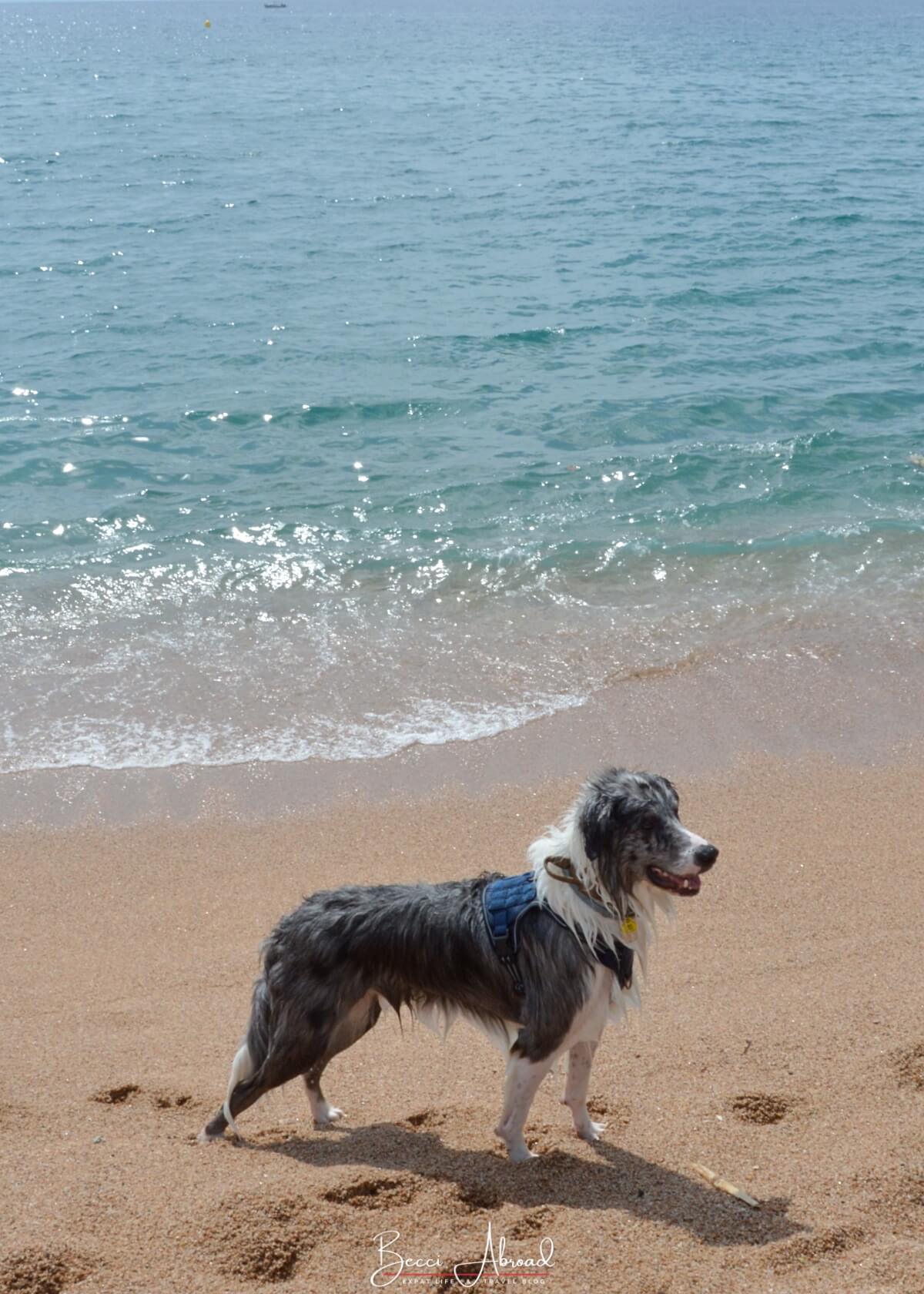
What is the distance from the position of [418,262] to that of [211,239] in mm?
4777

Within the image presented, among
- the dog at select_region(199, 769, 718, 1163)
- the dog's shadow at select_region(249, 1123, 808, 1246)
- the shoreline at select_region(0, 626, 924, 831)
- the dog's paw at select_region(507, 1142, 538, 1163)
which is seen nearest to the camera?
the dog's shadow at select_region(249, 1123, 808, 1246)

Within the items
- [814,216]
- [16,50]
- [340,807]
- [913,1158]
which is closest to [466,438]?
[340,807]

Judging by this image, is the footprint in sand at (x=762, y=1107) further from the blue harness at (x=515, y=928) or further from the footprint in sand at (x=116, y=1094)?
the footprint in sand at (x=116, y=1094)

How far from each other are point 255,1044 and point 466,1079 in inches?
45.2

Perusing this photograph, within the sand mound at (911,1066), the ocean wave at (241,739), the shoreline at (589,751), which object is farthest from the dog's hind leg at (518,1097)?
the ocean wave at (241,739)

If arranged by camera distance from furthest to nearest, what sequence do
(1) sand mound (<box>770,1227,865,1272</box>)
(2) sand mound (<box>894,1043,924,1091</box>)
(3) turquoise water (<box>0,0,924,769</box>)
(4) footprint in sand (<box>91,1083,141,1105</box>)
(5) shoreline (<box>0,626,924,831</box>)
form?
(3) turquoise water (<box>0,0,924,769</box>), (5) shoreline (<box>0,626,924,831</box>), (4) footprint in sand (<box>91,1083,141,1105</box>), (2) sand mound (<box>894,1043,924,1091</box>), (1) sand mound (<box>770,1227,865,1272</box>)

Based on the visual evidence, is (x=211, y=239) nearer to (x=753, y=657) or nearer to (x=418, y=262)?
(x=418, y=262)

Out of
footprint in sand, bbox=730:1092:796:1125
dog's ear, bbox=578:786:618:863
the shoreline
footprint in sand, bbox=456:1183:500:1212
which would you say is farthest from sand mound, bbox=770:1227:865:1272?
the shoreline

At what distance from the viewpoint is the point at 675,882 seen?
15.9 feet

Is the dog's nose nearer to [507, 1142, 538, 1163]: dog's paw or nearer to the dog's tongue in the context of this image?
the dog's tongue

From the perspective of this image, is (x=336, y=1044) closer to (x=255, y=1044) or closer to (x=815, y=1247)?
(x=255, y=1044)

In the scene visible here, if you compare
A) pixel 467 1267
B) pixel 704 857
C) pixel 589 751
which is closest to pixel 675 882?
pixel 704 857

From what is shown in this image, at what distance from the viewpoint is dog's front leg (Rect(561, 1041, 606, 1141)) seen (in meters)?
5.18

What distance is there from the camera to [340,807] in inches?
330
